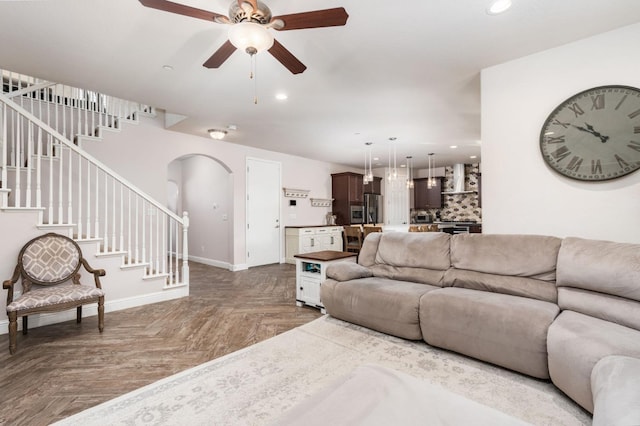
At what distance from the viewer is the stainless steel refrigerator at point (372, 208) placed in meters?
8.66

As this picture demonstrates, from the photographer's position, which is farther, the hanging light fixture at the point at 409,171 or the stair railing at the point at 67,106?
the hanging light fixture at the point at 409,171

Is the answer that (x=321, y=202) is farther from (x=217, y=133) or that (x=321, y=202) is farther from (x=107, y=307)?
(x=107, y=307)

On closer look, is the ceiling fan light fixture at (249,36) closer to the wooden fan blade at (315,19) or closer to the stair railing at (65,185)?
the wooden fan blade at (315,19)

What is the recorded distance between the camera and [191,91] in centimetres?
354

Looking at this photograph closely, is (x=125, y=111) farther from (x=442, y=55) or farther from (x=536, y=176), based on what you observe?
(x=536, y=176)

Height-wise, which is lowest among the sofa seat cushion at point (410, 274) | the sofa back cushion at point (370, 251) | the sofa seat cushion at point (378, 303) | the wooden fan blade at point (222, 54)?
the sofa seat cushion at point (378, 303)

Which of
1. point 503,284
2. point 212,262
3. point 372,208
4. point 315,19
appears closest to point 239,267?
point 212,262

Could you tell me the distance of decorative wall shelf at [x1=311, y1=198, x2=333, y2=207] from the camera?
7.88 metres

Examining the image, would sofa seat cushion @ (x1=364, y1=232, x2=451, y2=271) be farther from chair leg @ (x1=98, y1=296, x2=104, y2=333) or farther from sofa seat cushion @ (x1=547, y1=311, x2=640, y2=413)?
chair leg @ (x1=98, y1=296, x2=104, y2=333)

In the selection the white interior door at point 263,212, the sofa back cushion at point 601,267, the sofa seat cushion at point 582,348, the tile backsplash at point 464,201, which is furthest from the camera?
the tile backsplash at point 464,201

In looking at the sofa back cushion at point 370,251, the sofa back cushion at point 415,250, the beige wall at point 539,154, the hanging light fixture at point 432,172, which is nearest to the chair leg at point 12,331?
the sofa back cushion at point 370,251

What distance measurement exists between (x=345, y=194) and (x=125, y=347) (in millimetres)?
6310

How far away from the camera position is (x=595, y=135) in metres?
2.47

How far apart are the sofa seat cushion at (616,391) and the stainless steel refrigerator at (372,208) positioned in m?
7.22
